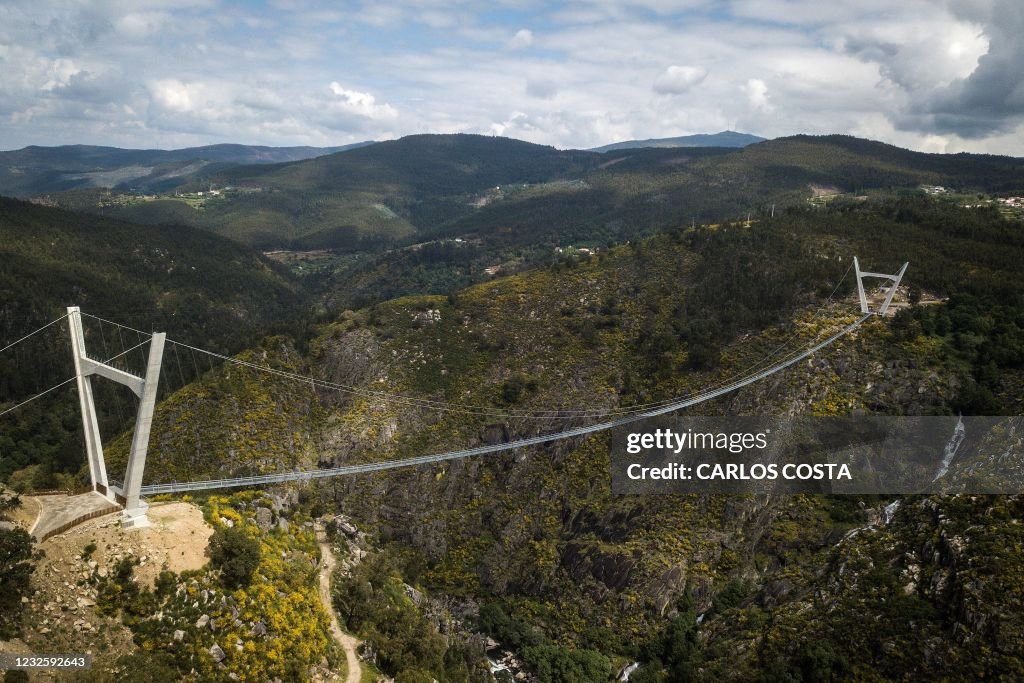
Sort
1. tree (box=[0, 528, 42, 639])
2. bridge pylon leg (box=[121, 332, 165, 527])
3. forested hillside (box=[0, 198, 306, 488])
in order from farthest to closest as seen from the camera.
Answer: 1. forested hillside (box=[0, 198, 306, 488])
2. bridge pylon leg (box=[121, 332, 165, 527])
3. tree (box=[0, 528, 42, 639])

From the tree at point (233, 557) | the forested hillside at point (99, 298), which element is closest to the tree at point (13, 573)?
the tree at point (233, 557)

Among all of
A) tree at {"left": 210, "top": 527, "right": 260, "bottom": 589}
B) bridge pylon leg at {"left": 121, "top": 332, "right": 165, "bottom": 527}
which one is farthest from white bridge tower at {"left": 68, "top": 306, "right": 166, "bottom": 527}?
tree at {"left": 210, "top": 527, "right": 260, "bottom": 589}

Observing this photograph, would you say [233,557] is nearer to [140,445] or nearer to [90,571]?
[90,571]

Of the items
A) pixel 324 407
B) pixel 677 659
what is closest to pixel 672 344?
pixel 677 659

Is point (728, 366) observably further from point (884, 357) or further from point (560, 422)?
point (560, 422)

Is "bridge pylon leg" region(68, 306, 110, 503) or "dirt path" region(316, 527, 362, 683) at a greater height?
"bridge pylon leg" region(68, 306, 110, 503)

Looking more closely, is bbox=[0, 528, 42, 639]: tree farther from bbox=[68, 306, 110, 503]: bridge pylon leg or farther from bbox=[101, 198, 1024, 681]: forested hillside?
bbox=[101, 198, 1024, 681]: forested hillside
